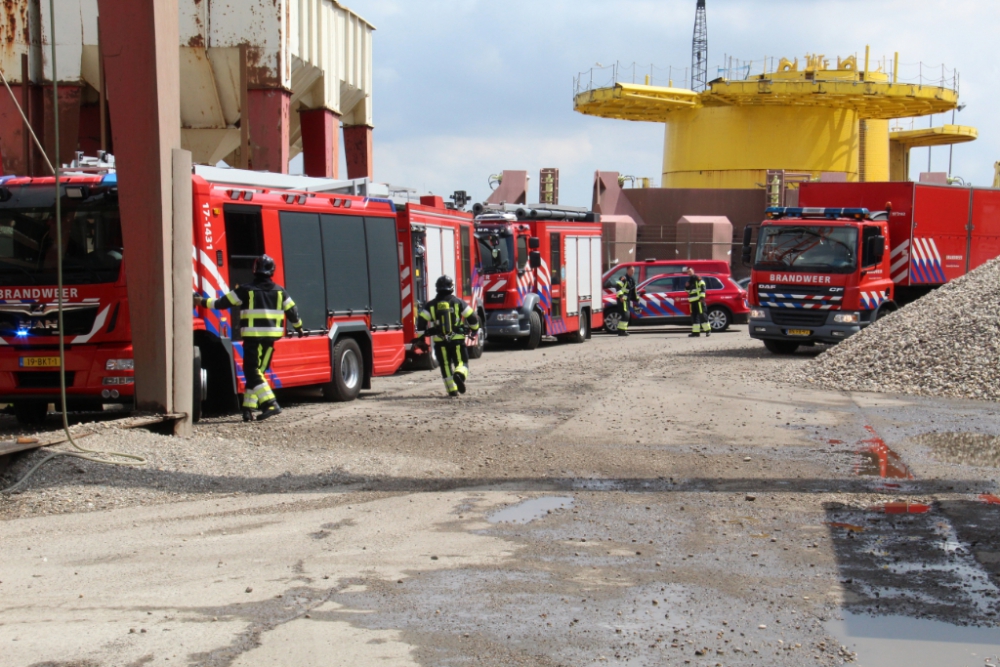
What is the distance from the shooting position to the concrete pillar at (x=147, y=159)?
9.70 meters

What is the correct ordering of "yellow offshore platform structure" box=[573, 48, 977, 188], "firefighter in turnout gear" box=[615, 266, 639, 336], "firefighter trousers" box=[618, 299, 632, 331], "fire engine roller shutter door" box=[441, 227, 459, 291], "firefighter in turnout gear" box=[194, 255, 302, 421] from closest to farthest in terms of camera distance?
1. "firefighter in turnout gear" box=[194, 255, 302, 421]
2. "fire engine roller shutter door" box=[441, 227, 459, 291]
3. "firefighter in turnout gear" box=[615, 266, 639, 336]
4. "firefighter trousers" box=[618, 299, 632, 331]
5. "yellow offshore platform structure" box=[573, 48, 977, 188]

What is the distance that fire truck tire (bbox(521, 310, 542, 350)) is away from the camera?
22.8 m

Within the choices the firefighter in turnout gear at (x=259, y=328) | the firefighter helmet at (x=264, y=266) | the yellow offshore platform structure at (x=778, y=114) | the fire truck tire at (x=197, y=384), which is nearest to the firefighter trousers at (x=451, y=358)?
the firefighter in turnout gear at (x=259, y=328)

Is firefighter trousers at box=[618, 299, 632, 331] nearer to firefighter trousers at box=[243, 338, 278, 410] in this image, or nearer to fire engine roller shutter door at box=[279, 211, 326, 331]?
fire engine roller shutter door at box=[279, 211, 326, 331]

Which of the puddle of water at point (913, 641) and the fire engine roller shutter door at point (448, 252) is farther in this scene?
the fire engine roller shutter door at point (448, 252)

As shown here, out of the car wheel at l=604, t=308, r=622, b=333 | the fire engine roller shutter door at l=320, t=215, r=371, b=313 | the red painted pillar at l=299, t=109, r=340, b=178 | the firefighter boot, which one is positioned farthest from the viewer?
the car wheel at l=604, t=308, r=622, b=333

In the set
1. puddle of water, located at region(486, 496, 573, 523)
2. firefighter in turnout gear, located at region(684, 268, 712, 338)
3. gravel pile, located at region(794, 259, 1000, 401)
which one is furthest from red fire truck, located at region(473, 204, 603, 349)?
puddle of water, located at region(486, 496, 573, 523)

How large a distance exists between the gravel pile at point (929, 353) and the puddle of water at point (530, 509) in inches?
342

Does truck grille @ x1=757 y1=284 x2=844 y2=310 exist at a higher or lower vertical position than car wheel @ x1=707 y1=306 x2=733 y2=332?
higher

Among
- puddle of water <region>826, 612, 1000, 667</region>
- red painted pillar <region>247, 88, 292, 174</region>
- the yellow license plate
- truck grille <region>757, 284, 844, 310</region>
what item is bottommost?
puddle of water <region>826, 612, 1000, 667</region>

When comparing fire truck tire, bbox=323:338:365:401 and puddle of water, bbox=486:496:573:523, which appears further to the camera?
fire truck tire, bbox=323:338:365:401

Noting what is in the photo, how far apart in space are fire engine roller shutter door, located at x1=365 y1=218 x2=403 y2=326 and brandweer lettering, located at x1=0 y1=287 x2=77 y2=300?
4.47 metres

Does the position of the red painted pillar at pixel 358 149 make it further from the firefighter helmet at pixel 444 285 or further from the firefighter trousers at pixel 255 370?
the firefighter trousers at pixel 255 370

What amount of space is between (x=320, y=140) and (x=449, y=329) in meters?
13.6
